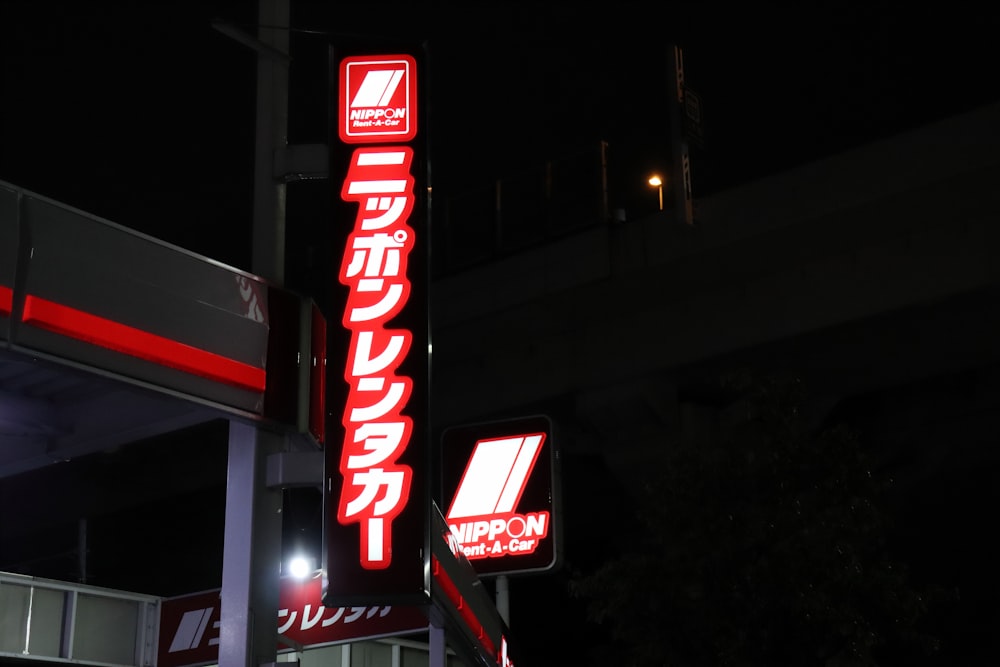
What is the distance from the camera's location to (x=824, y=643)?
17.3 meters

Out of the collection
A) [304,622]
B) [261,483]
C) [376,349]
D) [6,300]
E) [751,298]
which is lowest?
[304,622]

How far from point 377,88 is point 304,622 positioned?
562 cm

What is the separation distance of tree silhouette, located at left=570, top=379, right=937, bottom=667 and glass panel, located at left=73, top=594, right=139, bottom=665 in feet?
18.5

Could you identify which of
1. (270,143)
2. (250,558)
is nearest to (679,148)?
(270,143)

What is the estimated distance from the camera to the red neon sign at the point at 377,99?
9.61m

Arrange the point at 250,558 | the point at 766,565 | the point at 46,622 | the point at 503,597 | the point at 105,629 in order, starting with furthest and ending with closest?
the point at 503,597 < the point at 766,565 < the point at 105,629 < the point at 46,622 < the point at 250,558

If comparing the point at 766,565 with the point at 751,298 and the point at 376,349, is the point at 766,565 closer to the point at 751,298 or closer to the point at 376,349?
the point at 376,349

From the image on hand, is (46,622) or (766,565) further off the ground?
(766,565)

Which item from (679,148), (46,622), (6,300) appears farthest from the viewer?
(679,148)

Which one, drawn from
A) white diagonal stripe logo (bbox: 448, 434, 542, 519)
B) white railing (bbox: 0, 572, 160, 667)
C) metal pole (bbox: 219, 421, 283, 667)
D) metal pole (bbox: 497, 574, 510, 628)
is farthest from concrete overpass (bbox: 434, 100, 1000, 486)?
metal pole (bbox: 219, 421, 283, 667)

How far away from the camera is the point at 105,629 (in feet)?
55.7

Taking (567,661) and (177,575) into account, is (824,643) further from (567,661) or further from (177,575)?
(177,575)

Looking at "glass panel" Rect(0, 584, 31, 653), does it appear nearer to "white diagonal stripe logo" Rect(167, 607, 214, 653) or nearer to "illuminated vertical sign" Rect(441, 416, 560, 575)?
"white diagonal stripe logo" Rect(167, 607, 214, 653)

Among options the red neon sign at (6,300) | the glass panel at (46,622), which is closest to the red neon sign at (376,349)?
the red neon sign at (6,300)
